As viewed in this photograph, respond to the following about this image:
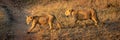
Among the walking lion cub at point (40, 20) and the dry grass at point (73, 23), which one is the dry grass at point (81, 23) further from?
the walking lion cub at point (40, 20)

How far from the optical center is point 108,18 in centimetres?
803

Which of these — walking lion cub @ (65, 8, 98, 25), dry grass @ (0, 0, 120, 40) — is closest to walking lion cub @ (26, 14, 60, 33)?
dry grass @ (0, 0, 120, 40)

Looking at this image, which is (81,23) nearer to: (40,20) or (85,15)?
(85,15)

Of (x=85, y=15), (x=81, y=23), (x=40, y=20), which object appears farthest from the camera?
(x=81, y=23)

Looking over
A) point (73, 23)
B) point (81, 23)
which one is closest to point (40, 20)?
point (73, 23)

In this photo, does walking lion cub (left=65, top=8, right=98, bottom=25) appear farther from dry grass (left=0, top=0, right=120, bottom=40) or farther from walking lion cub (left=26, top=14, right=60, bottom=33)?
walking lion cub (left=26, top=14, right=60, bottom=33)

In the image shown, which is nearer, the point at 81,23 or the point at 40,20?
the point at 40,20

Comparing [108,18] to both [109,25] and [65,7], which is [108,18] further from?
[65,7]

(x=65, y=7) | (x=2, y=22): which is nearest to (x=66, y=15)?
(x=65, y=7)

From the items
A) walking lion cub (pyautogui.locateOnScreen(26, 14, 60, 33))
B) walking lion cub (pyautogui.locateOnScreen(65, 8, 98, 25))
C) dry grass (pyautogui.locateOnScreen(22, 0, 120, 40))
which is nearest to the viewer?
dry grass (pyautogui.locateOnScreen(22, 0, 120, 40))

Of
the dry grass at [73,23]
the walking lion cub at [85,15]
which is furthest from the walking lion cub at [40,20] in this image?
the walking lion cub at [85,15]

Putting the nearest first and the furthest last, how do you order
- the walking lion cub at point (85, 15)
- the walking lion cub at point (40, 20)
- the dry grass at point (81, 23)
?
the dry grass at point (81, 23)
the walking lion cub at point (40, 20)
the walking lion cub at point (85, 15)

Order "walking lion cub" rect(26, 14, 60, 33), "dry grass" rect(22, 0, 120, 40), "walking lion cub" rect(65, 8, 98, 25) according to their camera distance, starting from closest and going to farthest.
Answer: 1. "dry grass" rect(22, 0, 120, 40)
2. "walking lion cub" rect(26, 14, 60, 33)
3. "walking lion cub" rect(65, 8, 98, 25)

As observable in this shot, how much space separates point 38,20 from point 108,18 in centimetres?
164
